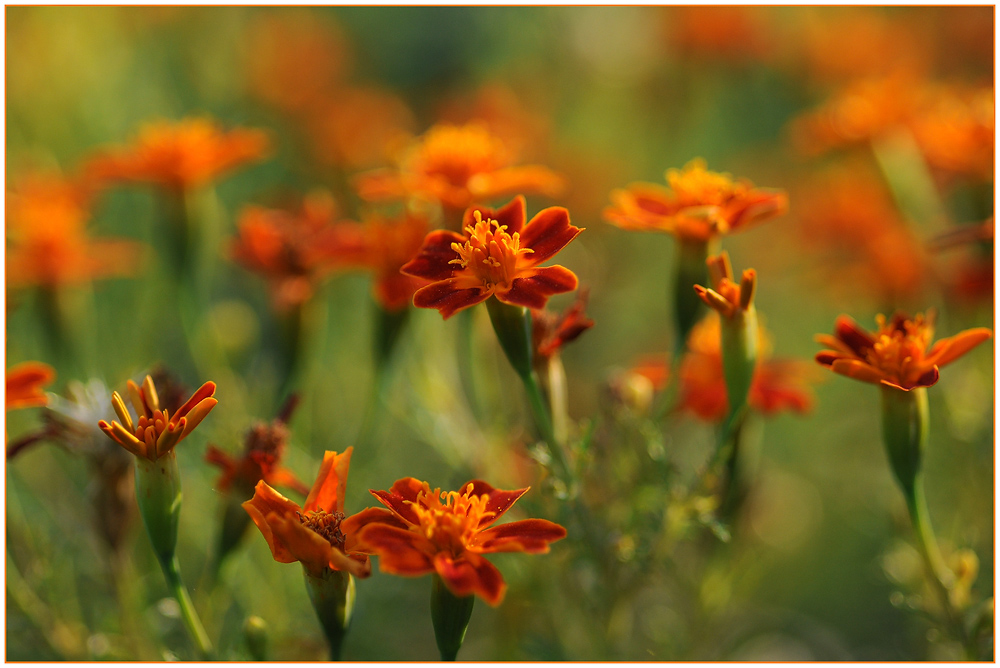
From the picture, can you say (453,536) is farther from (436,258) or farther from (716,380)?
(716,380)

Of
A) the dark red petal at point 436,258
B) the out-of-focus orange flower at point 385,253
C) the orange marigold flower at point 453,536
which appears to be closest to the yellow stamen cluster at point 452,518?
the orange marigold flower at point 453,536

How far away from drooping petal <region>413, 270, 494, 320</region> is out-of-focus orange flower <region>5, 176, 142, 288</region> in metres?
1.56

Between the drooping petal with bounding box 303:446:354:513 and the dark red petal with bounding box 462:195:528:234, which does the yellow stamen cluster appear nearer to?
the drooping petal with bounding box 303:446:354:513

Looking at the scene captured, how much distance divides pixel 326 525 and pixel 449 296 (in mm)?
479

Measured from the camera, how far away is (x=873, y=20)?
5027 mm

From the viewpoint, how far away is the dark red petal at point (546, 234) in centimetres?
158

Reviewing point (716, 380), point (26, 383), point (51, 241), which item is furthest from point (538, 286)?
point (51, 241)

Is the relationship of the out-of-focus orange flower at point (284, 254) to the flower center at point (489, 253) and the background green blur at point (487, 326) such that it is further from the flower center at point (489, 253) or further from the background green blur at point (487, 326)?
the flower center at point (489, 253)

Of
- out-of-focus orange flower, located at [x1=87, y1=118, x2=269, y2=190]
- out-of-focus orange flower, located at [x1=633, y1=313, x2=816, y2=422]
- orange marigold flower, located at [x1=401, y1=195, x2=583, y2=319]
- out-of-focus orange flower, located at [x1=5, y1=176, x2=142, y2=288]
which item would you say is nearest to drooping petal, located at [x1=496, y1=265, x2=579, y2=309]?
orange marigold flower, located at [x1=401, y1=195, x2=583, y2=319]

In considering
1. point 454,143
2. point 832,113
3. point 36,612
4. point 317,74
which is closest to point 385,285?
point 454,143

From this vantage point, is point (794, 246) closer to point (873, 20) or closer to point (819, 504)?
point (819, 504)

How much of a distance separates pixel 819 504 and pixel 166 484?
2.90m

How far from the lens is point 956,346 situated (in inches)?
63.4

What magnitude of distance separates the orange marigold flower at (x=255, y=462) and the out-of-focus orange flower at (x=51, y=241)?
46.1 inches
